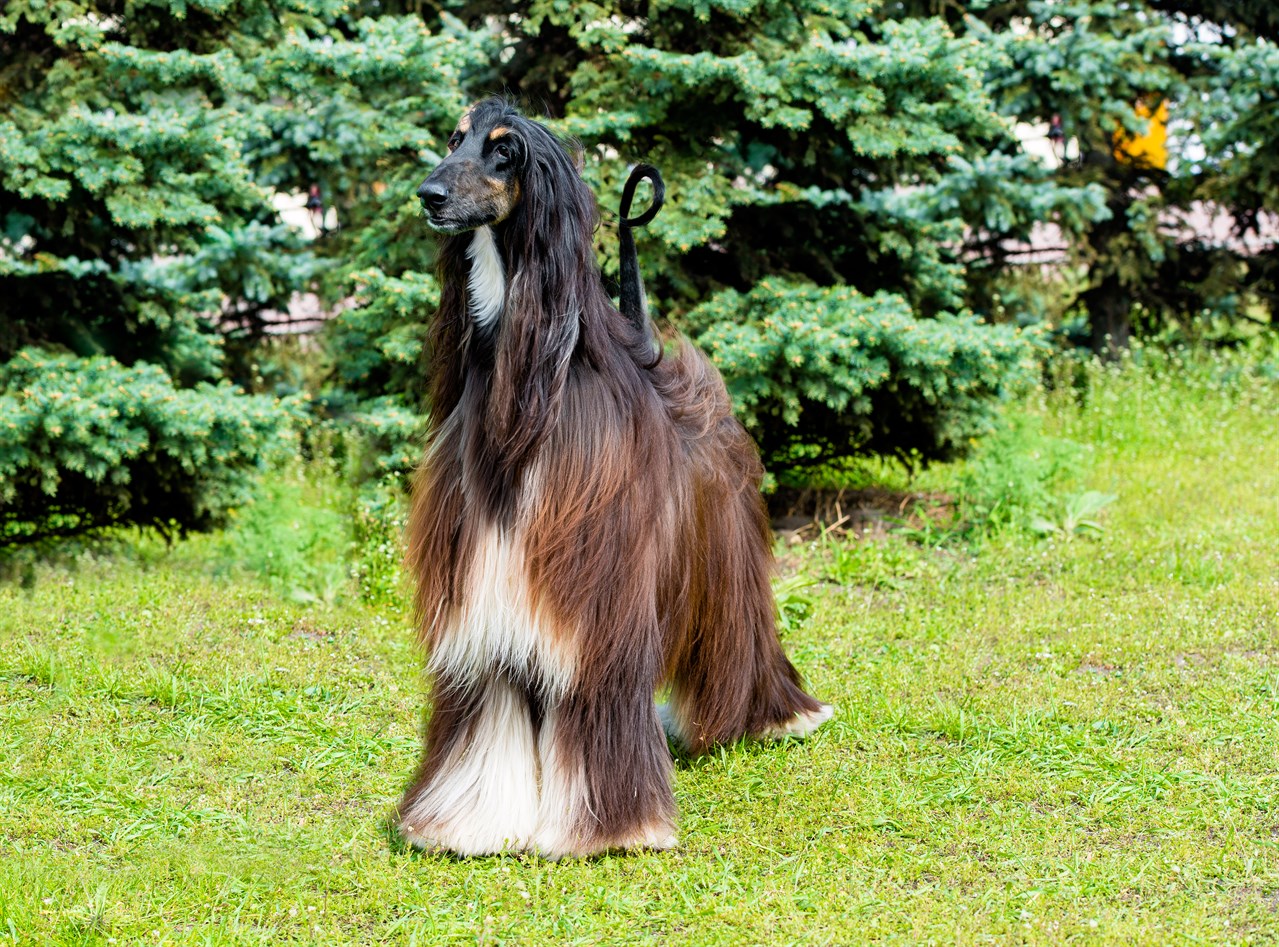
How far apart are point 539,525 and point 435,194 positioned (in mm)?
820

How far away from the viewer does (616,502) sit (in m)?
3.51

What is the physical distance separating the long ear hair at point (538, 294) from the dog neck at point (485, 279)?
0.11 ft

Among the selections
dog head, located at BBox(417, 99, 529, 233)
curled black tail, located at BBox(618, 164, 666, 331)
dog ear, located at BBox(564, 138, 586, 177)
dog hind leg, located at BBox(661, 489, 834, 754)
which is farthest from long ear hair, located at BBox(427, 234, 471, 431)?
dog hind leg, located at BBox(661, 489, 834, 754)

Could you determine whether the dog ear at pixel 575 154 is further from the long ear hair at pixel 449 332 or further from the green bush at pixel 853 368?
the green bush at pixel 853 368

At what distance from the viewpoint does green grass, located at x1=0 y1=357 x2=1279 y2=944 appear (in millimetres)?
3359

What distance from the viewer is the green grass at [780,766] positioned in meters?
3.36

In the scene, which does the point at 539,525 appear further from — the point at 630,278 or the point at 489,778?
the point at 630,278

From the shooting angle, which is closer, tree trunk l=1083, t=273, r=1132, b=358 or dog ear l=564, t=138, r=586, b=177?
dog ear l=564, t=138, r=586, b=177

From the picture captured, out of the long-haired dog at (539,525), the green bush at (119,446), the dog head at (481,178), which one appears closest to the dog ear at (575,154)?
the long-haired dog at (539,525)

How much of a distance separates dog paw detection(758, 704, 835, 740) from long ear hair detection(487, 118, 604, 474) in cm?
157

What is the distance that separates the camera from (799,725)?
4.58 metres

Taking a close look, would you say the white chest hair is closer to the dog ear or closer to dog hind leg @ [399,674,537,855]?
dog hind leg @ [399,674,537,855]

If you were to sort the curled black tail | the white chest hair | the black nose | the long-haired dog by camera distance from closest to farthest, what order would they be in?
the black nose, the long-haired dog, the white chest hair, the curled black tail

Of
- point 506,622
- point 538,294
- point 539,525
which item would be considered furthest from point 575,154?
point 506,622
